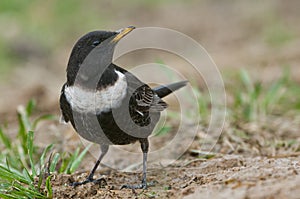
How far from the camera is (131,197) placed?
363 cm

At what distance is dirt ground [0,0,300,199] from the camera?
321 centimetres

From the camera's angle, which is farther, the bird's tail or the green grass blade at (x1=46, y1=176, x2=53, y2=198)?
the bird's tail

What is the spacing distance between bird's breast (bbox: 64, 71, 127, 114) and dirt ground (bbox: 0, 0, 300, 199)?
56 cm

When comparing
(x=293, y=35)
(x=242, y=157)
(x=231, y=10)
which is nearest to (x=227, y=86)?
(x=242, y=157)

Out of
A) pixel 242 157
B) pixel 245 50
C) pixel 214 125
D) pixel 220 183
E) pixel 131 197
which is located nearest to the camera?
pixel 220 183

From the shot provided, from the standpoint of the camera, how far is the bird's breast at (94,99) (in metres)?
3.69

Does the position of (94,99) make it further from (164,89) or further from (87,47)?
(164,89)

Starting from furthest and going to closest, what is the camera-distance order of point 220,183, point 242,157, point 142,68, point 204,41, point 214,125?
point 204,41 → point 142,68 → point 214,125 → point 242,157 → point 220,183

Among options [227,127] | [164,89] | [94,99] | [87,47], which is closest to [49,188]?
[94,99]

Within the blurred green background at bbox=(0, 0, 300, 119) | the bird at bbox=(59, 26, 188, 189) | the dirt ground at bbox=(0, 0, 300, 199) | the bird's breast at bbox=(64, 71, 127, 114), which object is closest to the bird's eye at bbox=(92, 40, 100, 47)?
the bird at bbox=(59, 26, 188, 189)

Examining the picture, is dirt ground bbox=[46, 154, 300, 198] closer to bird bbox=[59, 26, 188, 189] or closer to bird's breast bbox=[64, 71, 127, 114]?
bird bbox=[59, 26, 188, 189]

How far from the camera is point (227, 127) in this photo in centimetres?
537

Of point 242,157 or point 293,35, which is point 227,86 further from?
point 293,35

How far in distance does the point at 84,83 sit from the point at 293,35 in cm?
736
